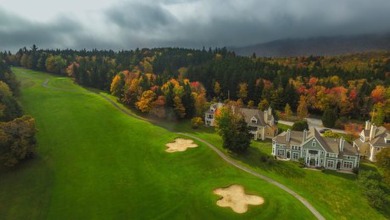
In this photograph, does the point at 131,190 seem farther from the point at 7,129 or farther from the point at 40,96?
the point at 40,96

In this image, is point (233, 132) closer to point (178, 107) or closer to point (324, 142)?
point (324, 142)

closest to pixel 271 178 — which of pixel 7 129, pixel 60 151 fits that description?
pixel 60 151

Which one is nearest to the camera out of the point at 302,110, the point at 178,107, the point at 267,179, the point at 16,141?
the point at 267,179

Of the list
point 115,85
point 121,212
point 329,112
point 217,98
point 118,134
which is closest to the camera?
point 121,212

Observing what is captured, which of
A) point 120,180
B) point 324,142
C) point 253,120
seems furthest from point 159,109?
point 324,142

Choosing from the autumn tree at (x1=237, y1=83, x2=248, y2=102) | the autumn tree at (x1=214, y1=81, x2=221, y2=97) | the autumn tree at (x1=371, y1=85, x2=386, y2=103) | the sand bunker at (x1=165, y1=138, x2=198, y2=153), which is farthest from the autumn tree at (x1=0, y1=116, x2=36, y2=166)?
the autumn tree at (x1=371, y1=85, x2=386, y2=103)

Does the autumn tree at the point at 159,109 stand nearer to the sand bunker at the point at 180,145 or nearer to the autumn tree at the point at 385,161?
the sand bunker at the point at 180,145
